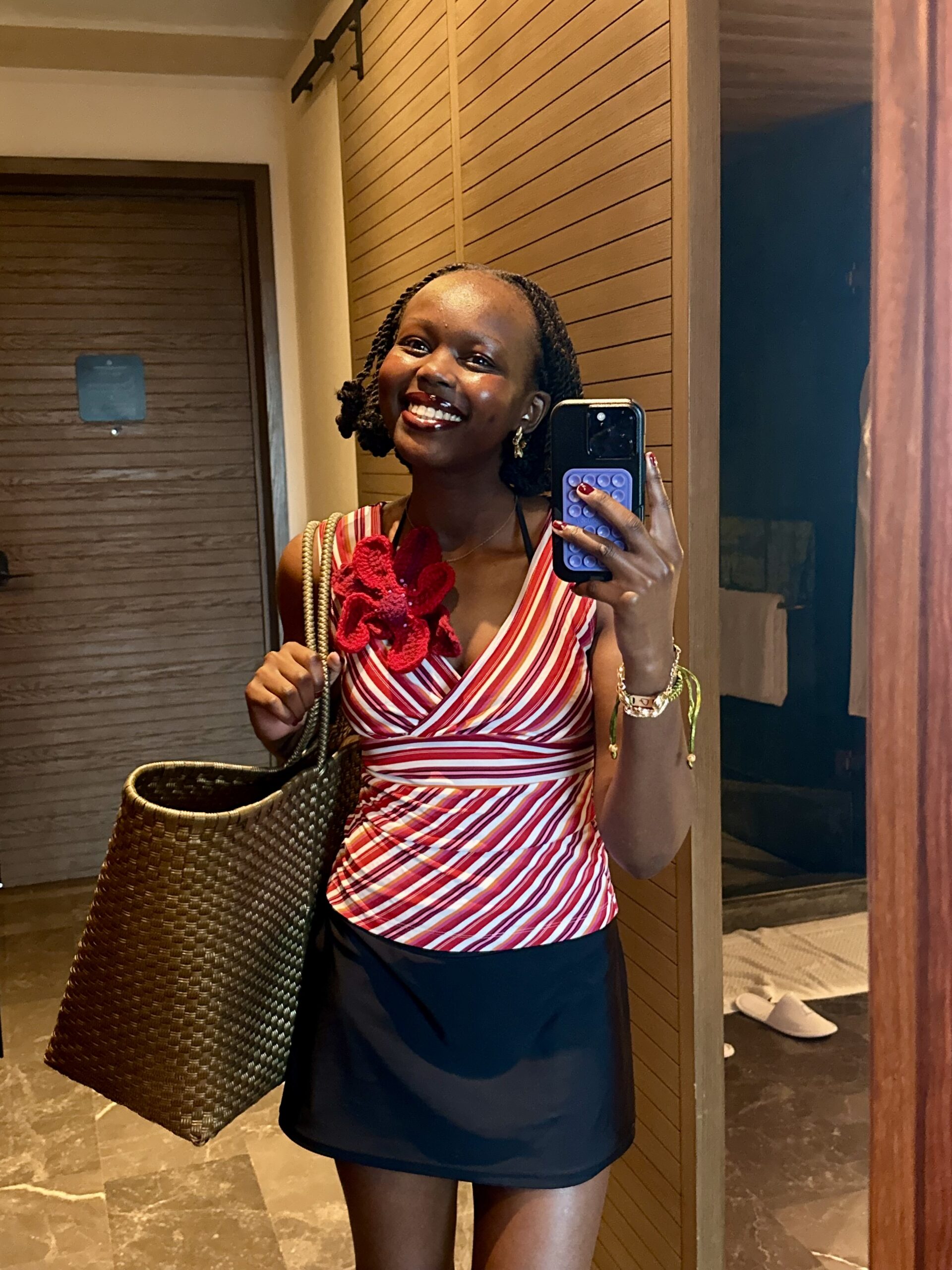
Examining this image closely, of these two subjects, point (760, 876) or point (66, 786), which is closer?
point (760, 876)

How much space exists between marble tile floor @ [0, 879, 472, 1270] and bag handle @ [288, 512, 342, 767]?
116 centimetres

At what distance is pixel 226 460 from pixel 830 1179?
2.79 m

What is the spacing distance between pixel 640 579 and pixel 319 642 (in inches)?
16.2

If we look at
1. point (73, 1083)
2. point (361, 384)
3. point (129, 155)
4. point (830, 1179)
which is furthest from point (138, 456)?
point (830, 1179)

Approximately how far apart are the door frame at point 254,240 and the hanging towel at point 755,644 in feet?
5.17

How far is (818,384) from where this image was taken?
8.75 feet

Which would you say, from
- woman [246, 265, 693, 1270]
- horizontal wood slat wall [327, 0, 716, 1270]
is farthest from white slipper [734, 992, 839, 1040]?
woman [246, 265, 693, 1270]

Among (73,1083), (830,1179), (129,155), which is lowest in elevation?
(73,1083)

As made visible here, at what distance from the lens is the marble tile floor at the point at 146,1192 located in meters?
1.91

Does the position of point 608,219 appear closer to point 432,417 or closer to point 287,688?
point 432,417

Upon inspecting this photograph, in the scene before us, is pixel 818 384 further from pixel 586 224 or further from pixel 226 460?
pixel 226 460

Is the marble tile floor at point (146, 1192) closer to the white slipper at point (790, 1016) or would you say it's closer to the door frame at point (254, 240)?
the white slipper at point (790, 1016)

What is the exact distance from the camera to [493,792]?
1066 millimetres

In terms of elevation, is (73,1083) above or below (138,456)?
below
